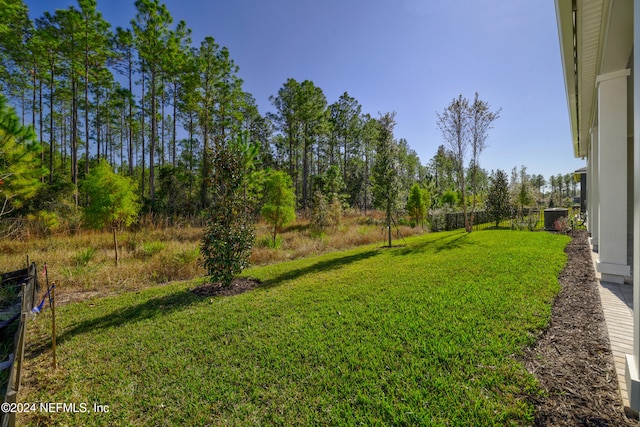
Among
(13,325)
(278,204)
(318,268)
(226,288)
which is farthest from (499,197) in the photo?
(13,325)

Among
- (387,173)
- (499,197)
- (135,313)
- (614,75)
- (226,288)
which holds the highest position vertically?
(614,75)

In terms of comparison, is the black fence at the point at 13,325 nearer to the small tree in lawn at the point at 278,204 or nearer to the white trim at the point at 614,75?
the small tree in lawn at the point at 278,204

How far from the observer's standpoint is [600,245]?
191 inches

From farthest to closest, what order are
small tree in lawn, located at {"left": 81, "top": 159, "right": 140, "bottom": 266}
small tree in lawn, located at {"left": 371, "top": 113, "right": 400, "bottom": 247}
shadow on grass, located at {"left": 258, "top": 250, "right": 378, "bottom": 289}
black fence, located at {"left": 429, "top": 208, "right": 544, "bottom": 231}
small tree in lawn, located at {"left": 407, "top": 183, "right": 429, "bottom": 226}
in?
small tree in lawn, located at {"left": 407, "top": 183, "right": 429, "bottom": 226}
black fence, located at {"left": 429, "top": 208, "right": 544, "bottom": 231}
small tree in lawn, located at {"left": 371, "top": 113, "right": 400, "bottom": 247}
small tree in lawn, located at {"left": 81, "top": 159, "right": 140, "bottom": 266}
shadow on grass, located at {"left": 258, "top": 250, "right": 378, "bottom": 289}

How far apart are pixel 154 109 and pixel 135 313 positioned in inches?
617

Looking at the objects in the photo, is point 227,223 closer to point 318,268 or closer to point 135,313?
point 135,313

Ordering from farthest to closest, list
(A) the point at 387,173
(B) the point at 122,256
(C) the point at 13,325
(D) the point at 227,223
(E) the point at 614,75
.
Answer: (A) the point at 387,173 → (B) the point at 122,256 → (D) the point at 227,223 → (E) the point at 614,75 → (C) the point at 13,325

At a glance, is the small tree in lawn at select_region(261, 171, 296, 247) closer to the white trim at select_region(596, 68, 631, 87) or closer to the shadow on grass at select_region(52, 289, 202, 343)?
the shadow on grass at select_region(52, 289, 202, 343)

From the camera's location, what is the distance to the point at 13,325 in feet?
13.9

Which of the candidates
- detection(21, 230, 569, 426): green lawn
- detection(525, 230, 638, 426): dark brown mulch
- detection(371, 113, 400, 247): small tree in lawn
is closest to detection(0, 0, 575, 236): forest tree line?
detection(371, 113, 400, 247): small tree in lawn

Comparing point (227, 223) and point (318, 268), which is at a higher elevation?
point (227, 223)

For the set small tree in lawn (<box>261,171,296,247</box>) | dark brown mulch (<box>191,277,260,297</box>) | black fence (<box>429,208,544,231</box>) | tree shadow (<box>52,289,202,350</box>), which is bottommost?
tree shadow (<box>52,289,202,350</box>)

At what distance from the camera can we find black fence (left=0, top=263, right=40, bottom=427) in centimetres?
233

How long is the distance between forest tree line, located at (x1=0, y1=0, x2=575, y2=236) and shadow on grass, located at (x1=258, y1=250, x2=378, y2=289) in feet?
7.94
